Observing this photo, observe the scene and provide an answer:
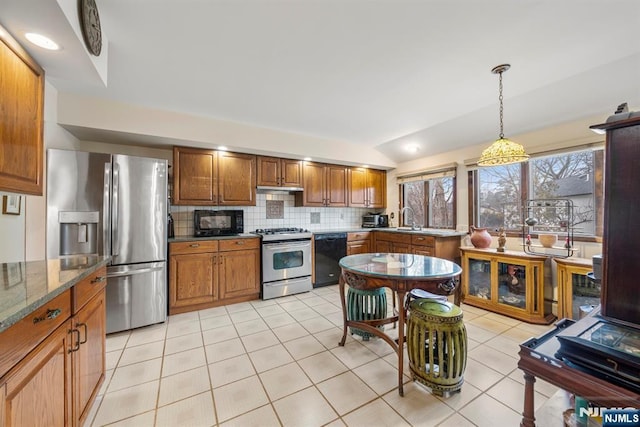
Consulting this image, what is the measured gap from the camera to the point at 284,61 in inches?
80.7

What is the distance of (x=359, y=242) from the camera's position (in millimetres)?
4504

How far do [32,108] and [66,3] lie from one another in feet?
2.18

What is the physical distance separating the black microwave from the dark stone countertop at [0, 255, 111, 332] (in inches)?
68.9

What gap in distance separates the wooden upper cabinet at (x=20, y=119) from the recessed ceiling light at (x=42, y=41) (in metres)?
0.07

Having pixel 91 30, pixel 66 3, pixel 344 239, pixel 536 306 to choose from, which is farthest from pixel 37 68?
pixel 536 306

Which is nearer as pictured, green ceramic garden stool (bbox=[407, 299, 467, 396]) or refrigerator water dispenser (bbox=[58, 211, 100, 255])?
green ceramic garden stool (bbox=[407, 299, 467, 396])

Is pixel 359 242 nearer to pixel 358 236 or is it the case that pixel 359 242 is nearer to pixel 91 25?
pixel 358 236

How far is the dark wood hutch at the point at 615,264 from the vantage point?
2.78 feet

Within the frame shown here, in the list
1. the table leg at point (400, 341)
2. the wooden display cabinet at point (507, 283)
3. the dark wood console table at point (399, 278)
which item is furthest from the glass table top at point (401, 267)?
the wooden display cabinet at point (507, 283)

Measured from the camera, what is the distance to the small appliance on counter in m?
4.96

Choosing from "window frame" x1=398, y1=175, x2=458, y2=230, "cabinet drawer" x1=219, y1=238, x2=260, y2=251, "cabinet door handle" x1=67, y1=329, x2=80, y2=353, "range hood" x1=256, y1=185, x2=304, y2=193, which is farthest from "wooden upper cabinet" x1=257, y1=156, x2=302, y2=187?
"cabinet door handle" x1=67, y1=329, x2=80, y2=353

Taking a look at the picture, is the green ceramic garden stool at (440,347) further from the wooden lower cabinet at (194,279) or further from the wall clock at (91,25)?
the wall clock at (91,25)

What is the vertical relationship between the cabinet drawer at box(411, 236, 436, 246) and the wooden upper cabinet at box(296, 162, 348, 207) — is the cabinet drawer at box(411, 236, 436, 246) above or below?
below

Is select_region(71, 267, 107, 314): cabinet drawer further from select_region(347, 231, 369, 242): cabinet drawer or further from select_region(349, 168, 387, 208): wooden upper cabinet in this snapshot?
select_region(349, 168, 387, 208): wooden upper cabinet
